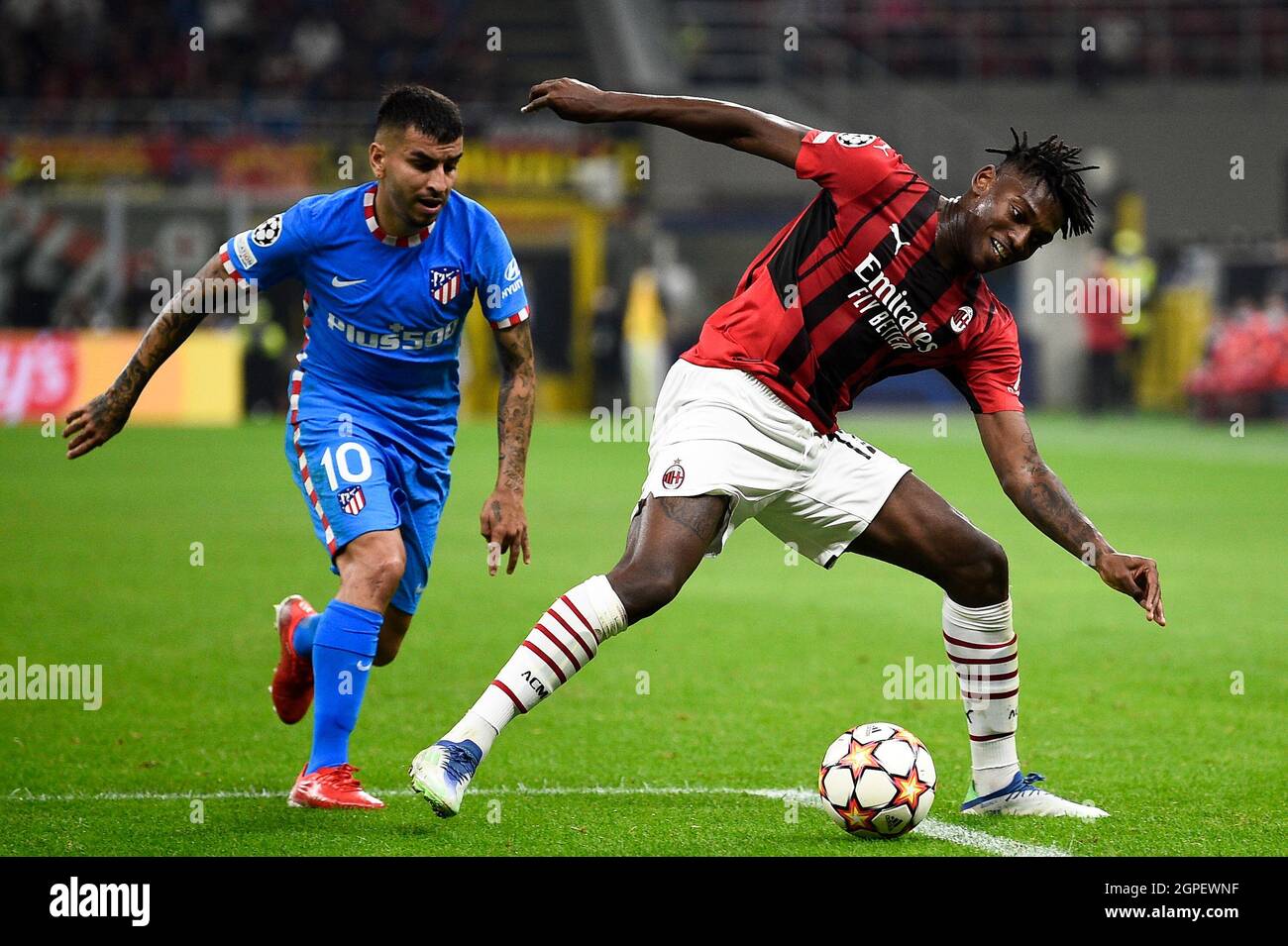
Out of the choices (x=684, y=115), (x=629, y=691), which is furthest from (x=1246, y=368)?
(x=684, y=115)

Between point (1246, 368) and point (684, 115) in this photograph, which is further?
point (1246, 368)

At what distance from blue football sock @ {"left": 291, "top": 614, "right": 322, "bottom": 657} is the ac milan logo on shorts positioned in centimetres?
55

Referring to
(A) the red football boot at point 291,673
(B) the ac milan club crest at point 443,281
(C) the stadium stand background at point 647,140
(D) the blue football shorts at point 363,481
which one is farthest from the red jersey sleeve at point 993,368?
(C) the stadium stand background at point 647,140

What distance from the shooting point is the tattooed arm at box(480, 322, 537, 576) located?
17.5 ft

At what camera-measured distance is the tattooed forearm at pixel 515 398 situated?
5598 millimetres

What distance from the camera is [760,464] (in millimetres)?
5355

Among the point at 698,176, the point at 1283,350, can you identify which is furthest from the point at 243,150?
the point at 1283,350

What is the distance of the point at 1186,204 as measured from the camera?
33188 millimetres

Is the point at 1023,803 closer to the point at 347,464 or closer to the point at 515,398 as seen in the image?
the point at 515,398

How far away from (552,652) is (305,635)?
4.87 ft

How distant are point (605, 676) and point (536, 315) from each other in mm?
22382

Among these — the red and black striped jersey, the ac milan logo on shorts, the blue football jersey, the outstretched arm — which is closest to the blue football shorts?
the ac milan logo on shorts

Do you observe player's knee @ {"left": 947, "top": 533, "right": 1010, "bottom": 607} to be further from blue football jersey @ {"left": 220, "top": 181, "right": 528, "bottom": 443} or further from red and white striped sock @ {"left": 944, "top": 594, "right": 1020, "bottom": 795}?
blue football jersey @ {"left": 220, "top": 181, "right": 528, "bottom": 443}

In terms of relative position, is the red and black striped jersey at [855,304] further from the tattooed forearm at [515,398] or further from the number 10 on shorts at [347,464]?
the number 10 on shorts at [347,464]
